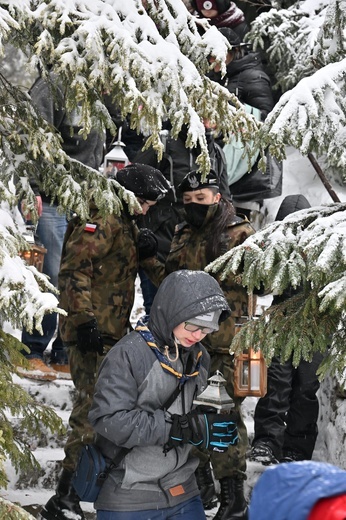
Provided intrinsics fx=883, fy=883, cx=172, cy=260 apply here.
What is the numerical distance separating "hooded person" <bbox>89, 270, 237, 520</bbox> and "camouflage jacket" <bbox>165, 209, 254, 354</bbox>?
Result: 5.15ft

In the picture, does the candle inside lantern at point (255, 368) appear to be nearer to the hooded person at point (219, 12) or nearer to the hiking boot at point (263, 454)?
the hiking boot at point (263, 454)

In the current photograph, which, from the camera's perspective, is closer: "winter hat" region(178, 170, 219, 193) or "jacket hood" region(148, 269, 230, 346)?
"jacket hood" region(148, 269, 230, 346)

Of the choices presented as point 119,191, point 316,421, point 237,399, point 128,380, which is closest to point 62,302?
point 119,191

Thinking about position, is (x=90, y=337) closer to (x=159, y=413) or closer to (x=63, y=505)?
(x=63, y=505)

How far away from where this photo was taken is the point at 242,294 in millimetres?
6160

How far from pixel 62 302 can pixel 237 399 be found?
1.38 metres

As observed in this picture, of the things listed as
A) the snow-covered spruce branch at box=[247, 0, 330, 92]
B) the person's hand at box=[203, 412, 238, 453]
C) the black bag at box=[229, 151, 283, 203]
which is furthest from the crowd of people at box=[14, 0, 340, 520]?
the black bag at box=[229, 151, 283, 203]

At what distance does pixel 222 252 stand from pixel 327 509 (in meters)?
4.13

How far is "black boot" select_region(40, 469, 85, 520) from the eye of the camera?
577 centimetres

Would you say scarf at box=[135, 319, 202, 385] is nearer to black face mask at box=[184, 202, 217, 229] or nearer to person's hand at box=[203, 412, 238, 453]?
person's hand at box=[203, 412, 238, 453]

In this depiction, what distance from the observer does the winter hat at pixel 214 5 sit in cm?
983

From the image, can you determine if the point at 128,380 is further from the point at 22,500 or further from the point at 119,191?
the point at 22,500

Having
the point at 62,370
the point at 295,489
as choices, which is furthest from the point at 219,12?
the point at 295,489

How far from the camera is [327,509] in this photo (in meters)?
2.09
